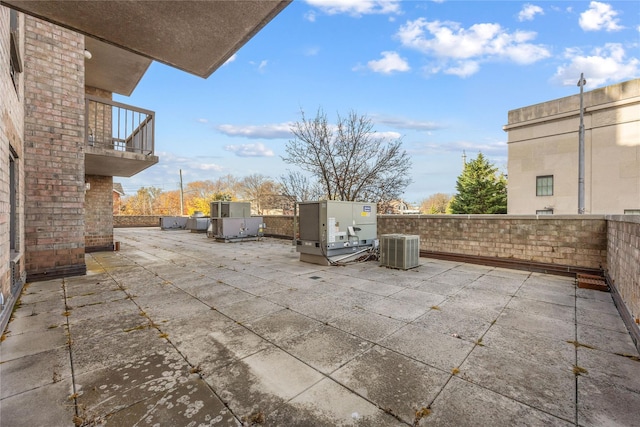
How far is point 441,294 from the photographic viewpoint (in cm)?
449

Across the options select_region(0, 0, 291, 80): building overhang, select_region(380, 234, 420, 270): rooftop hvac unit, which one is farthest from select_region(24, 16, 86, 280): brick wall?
select_region(380, 234, 420, 270): rooftop hvac unit

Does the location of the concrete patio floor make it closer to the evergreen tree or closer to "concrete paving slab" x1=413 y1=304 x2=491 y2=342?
"concrete paving slab" x1=413 y1=304 x2=491 y2=342

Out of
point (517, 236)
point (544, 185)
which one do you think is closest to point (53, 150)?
point (517, 236)

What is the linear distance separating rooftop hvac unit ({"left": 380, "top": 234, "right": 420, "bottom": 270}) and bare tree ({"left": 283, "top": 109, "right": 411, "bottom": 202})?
22.5ft

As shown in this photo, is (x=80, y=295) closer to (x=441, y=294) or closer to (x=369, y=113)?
(x=441, y=294)

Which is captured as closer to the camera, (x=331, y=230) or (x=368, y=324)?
(x=368, y=324)

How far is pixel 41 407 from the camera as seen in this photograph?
181 centimetres

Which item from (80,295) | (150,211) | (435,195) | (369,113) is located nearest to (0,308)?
(80,295)

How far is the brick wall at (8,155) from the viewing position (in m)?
3.36

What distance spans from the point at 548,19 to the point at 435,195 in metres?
40.0

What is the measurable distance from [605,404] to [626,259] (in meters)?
2.98

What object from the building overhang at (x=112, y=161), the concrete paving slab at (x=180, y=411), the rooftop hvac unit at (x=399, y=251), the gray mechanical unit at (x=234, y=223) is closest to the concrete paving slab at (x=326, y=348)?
the concrete paving slab at (x=180, y=411)

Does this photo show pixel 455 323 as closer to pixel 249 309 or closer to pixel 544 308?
pixel 544 308

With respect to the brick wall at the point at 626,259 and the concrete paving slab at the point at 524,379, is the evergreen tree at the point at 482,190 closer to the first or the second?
the brick wall at the point at 626,259
